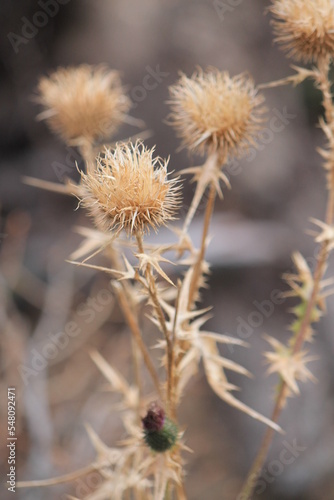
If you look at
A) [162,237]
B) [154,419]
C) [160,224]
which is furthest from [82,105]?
[162,237]

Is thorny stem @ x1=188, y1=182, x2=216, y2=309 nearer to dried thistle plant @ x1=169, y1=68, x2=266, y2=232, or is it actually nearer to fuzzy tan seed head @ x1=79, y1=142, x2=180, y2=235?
dried thistle plant @ x1=169, y1=68, x2=266, y2=232

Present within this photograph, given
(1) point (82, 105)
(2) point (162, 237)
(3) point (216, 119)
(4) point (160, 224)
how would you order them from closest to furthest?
(4) point (160, 224)
(3) point (216, 119)
(1) point (82, 105)
(2) point (162, 237)

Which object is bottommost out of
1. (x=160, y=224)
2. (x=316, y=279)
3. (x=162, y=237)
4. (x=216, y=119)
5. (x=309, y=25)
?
(x=162, y=237)

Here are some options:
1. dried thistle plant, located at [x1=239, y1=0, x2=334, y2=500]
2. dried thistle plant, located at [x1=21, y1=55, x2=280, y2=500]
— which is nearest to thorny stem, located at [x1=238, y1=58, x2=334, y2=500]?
dried thistle plant, located at [x1=239, y1=0, x2=334, y2=500]

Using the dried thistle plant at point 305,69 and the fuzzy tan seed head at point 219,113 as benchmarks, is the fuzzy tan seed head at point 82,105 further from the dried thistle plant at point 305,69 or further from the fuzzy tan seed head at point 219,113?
the dried thistle plant at point 305,69

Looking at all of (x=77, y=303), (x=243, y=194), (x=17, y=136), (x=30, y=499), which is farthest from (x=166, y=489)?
(x=17, y=136)

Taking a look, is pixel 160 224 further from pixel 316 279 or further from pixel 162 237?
pixel 162 237
